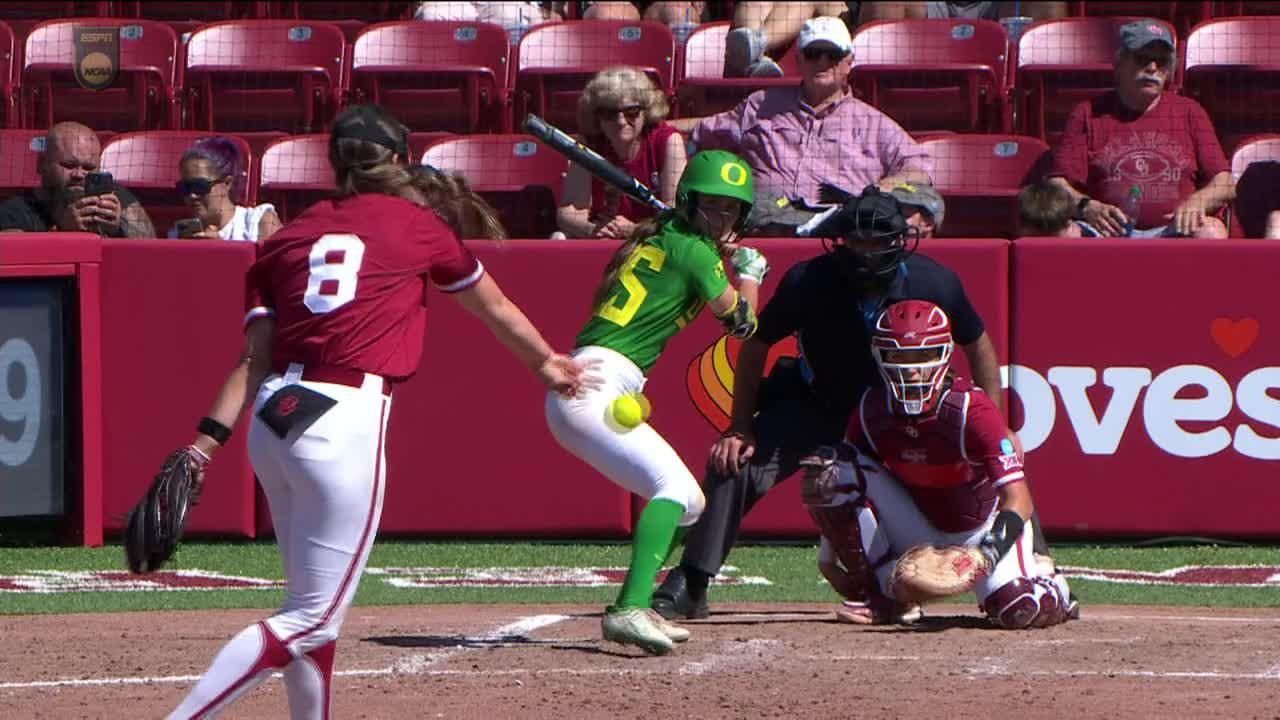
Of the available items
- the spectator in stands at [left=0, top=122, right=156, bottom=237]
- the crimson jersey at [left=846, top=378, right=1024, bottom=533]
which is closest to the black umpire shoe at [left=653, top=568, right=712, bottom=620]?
the crimson jersey at [left=846, top=378, right=1024, bottom=533]

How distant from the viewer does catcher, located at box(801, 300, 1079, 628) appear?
21.7 feet

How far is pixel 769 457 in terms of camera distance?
287 inches

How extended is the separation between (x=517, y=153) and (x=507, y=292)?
164 centimetres

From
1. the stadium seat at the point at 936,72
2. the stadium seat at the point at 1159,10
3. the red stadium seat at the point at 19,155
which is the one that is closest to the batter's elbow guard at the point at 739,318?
the stadium seat at the point at 936,72

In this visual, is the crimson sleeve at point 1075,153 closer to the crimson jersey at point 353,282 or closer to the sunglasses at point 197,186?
the sunglasses at point 197,186

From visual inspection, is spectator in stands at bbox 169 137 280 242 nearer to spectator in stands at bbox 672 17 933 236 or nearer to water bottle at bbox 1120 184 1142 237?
spectator in stands at bbox 672 17 933 236

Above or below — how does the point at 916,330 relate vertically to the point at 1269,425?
above

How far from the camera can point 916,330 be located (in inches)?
260

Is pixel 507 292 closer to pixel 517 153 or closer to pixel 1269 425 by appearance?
pixel 517 153

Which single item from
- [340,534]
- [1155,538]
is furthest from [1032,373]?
[340,534]

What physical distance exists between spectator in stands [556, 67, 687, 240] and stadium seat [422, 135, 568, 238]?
0.51m

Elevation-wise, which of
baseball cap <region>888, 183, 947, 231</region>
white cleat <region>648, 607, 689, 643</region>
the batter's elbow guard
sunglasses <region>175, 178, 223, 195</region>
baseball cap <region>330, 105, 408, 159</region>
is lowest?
white cleat <region>648, 607, 689, 643</region>

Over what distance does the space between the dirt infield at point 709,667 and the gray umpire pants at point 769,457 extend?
0.29 metres

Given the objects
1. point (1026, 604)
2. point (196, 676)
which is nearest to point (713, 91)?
point (1026, 604)
